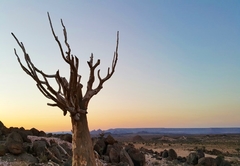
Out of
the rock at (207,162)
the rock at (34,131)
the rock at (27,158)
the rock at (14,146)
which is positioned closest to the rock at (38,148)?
the rock at (27,158)

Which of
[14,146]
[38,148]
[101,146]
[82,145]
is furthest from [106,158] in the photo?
[82,145]

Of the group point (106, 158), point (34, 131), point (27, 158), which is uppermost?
point (34, 131)

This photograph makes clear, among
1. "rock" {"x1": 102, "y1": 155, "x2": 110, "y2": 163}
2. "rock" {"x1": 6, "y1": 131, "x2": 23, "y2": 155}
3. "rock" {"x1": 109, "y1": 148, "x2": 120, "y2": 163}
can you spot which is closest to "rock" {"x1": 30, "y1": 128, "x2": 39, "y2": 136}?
"rock" {"x1": 6, "y1": 131, "x2": 23, "y2": 155}

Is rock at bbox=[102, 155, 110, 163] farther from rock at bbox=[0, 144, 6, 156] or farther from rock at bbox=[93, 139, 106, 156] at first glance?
rock at bbox=[0, 144, 6, 156]

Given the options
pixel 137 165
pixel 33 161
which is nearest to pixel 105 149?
pixel 137 165

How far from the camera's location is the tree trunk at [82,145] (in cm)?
361

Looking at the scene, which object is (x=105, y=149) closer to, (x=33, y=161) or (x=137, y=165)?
(x=137, y=165)

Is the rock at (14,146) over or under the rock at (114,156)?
over

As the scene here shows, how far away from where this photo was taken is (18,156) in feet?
52.1

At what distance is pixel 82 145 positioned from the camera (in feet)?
12.0

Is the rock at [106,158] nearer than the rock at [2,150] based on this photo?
No

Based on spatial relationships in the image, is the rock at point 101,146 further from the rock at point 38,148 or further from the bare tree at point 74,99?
the bare tree at point 74,99

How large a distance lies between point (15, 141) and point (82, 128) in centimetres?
1424

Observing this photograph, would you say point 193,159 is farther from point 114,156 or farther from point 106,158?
point 106,158
